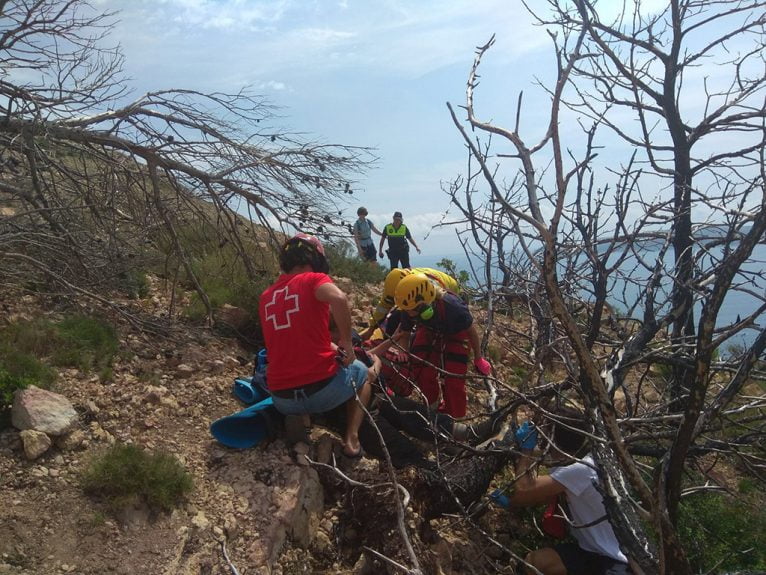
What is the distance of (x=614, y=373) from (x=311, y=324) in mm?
1740

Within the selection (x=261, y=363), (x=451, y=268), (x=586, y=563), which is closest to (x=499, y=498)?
(x=586, y=563)

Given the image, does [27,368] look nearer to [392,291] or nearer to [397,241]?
[392,291]

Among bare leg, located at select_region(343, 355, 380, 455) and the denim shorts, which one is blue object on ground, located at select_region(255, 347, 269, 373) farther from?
bare leg, located at select_region(343, 355, 380, 455)

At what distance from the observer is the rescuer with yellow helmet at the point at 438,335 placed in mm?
4258

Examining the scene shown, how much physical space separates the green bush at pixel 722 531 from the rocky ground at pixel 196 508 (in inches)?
46.9

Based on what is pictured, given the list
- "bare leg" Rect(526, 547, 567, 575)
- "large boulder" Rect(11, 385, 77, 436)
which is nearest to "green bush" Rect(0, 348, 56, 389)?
"large boulder" Rect(11, 385, 77, 436)

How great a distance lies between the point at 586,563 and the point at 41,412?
10.4 ft

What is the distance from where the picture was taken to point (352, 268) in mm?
8969

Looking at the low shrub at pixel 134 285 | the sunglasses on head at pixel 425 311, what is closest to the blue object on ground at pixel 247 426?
the sunglasses on head at pixel 425 311

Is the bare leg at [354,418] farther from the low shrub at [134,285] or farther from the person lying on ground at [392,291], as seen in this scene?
the low shrub at [134,285]

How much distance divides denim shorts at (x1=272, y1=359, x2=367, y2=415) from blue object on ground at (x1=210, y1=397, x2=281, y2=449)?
10 centimetres

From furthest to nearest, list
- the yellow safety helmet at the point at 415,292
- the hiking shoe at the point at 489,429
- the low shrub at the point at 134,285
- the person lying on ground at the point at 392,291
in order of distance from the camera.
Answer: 1. the low shrub at the point at 134,285
2. the person lying on ground at the point at 392,291
3. the yellow safety helmet at the point at 415,292
4. the hiking shoe at the point at 489,429

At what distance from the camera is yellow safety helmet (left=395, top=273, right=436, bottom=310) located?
167 inches

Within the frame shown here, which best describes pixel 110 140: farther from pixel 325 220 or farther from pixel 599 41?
pixel 599 41
